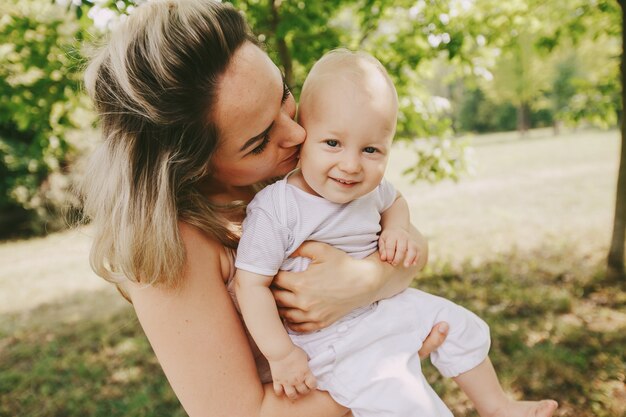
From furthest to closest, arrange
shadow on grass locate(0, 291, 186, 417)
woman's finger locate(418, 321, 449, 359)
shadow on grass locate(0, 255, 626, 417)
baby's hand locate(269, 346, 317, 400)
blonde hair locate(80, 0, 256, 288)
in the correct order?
1. shadow on grass locate(0, 291, 186, 417)
2. shadow on grass locate(0, 255, 626, 417)
3. woman's finger locate(418, 321, 449, 359)
4. baby's hand locate(269, 346, 317, 400)
5. blonde hair locate(80, 0, 256, 288)

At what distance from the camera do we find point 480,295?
17.1 ft

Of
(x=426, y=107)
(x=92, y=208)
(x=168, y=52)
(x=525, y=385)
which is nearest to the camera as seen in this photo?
(x=168, y=52)

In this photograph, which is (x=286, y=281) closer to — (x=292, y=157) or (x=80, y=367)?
(x=292, y=157)

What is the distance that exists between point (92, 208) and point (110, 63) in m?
0.46

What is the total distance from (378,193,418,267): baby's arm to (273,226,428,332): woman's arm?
0.09 m

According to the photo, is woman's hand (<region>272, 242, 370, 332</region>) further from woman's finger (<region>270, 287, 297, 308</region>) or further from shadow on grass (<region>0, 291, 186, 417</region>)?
shadow on grass (<region>0, 291, 186, 417</region>)

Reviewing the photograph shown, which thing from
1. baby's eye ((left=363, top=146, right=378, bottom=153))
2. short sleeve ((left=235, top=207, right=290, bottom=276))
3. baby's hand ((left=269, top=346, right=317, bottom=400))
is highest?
baby's eye ((left=363, top=146, right=378, bottom=153))

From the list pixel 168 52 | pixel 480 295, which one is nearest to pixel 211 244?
pixel 168 52

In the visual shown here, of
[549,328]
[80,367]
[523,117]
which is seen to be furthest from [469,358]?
[523,117]

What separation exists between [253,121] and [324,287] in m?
0.57

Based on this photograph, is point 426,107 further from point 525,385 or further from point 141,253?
point 141,253

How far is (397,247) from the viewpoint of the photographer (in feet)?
5.80

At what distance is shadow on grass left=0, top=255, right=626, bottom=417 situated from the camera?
3.65 m

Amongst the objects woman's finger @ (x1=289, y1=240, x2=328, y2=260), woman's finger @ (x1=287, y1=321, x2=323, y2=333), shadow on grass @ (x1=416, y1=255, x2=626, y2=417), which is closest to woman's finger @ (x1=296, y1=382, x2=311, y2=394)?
woman's finger @ (x1=287, y1=321, x2=323, y2=333)
